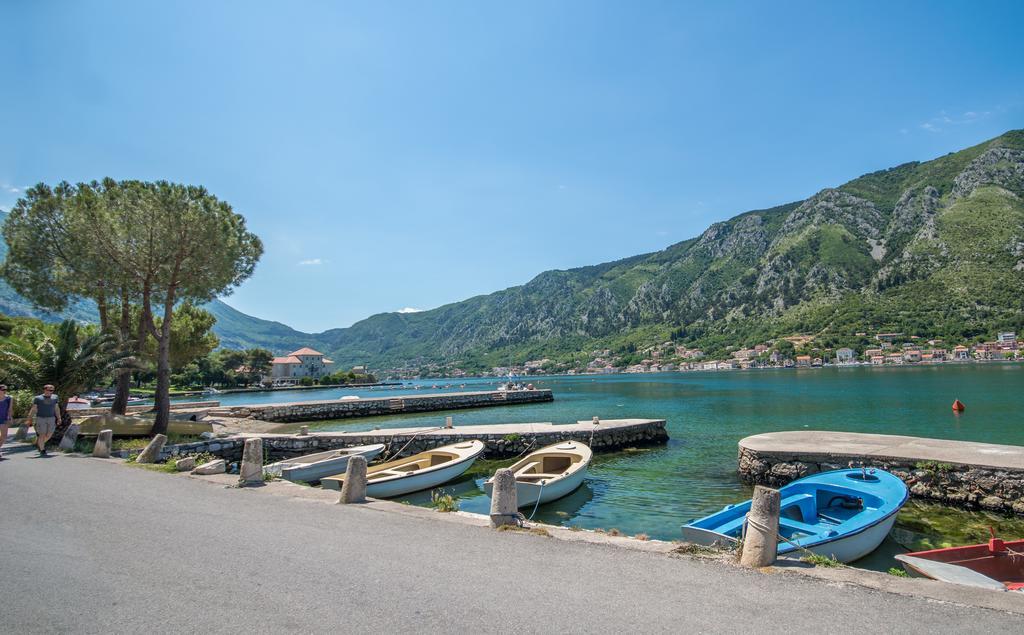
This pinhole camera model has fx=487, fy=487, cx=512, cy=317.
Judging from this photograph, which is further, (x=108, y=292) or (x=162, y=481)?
(x=108, y=292)

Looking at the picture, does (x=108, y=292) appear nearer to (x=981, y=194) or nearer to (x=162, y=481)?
(x=162, y=481)

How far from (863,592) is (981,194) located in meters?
170

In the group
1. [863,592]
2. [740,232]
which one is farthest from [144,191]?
[740,232]

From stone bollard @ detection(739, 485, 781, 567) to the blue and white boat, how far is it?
1050 mm

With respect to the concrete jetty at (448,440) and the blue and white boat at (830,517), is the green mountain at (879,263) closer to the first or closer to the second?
the concrete jetty at (448,440)

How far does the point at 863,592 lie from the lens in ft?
15.7

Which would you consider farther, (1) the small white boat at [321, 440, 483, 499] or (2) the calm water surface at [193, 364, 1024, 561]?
(1) the small white boat at [321, 440, 483, 499]

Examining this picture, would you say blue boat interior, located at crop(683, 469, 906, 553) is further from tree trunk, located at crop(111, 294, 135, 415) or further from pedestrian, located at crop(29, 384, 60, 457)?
tree trunk, located at crop(111, 294, 135, 415)

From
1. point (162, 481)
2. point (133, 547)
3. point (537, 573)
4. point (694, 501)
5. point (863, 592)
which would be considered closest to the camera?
point (863, 592)

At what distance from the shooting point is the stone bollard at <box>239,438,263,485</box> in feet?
34.4

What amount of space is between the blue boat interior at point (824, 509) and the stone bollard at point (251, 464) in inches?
348

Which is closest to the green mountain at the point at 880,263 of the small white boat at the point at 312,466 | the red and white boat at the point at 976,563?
the red and white boat at the point at 976,563

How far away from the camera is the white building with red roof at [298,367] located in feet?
429

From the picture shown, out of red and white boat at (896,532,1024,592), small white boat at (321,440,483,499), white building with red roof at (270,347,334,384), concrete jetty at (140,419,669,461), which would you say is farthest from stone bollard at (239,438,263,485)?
white building with red roof at (270,347,334,384)
